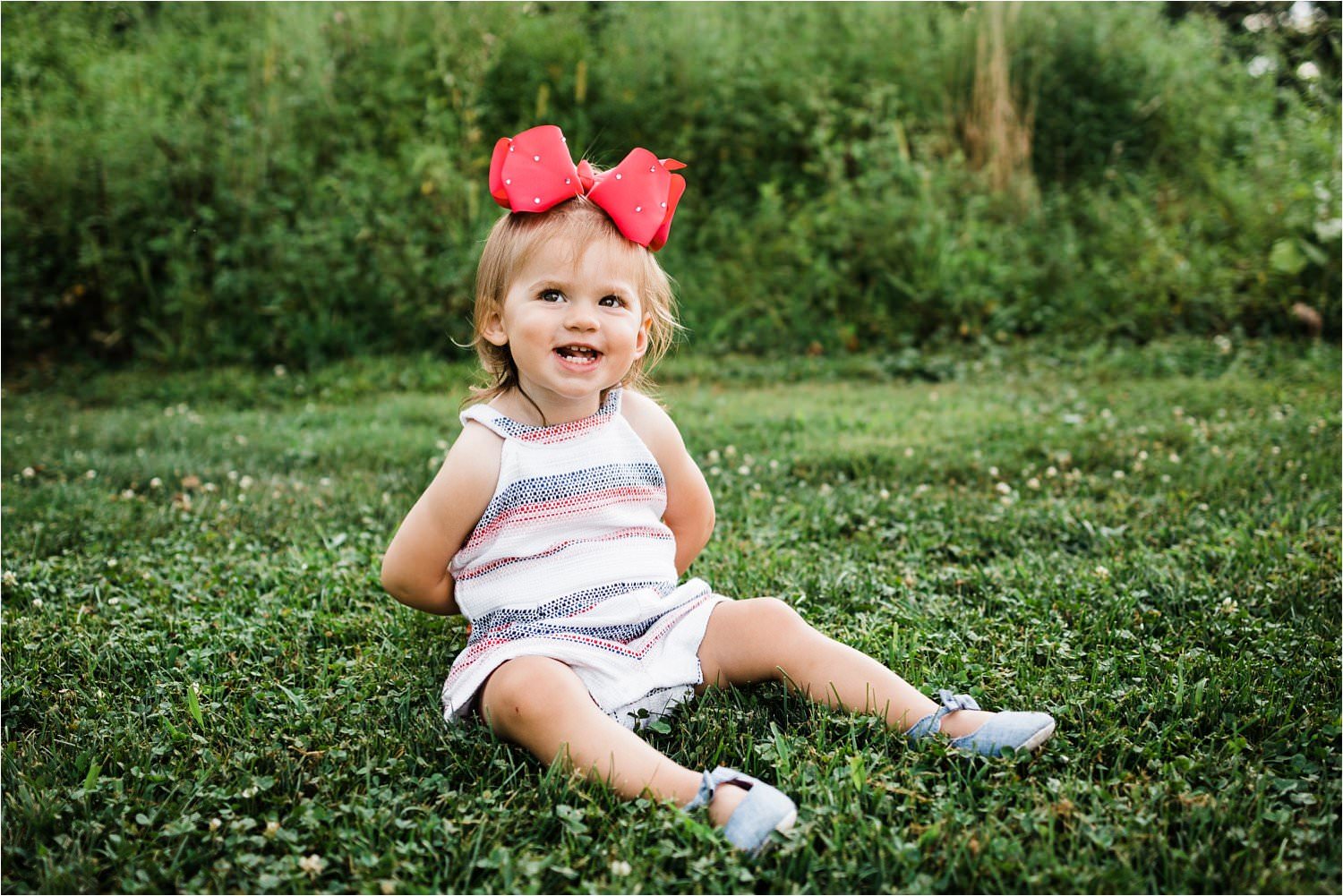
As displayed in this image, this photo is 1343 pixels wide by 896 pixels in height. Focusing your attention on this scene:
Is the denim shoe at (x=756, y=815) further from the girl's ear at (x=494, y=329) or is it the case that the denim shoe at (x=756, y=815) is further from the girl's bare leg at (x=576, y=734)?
the girl's ear at (x=494, y=329)

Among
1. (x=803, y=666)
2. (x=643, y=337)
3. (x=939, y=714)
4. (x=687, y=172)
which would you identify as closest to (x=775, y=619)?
(x=803, y=666)

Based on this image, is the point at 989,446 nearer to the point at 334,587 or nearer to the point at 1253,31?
the point at 334,587

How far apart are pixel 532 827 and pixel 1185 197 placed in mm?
8063

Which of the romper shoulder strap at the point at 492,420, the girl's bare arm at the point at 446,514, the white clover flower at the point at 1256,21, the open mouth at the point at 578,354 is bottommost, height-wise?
the girl's bare arm at the point at 446,514

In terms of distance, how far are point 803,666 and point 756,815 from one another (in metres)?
0.55

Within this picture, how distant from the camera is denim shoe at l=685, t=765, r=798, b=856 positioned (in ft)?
6.06

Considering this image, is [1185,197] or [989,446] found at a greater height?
[1185,197]

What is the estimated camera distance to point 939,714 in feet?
7.32

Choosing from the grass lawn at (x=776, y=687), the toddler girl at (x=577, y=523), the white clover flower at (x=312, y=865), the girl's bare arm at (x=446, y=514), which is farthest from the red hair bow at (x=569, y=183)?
the white clover flower at (x=312, y=865)

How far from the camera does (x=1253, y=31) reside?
34.6 feet

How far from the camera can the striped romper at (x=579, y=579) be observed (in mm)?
2316

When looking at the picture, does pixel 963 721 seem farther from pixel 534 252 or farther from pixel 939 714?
pixel 534 252

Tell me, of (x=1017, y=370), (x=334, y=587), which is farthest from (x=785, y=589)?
(x=1017, y=370)

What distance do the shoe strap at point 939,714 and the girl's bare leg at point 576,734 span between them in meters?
0.47
